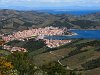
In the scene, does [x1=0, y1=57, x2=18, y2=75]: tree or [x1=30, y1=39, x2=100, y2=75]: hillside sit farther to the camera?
[x1=30, y1=39, x2=100, y2=75]: hillside

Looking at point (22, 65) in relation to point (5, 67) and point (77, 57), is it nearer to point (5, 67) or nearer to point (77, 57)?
point (5, 67)

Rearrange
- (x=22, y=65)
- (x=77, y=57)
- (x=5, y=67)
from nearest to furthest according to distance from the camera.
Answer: (x=5, y=67) → (x=22, y=65) → (x=77, y=57)

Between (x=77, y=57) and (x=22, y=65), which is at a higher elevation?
(x=22, y=65)

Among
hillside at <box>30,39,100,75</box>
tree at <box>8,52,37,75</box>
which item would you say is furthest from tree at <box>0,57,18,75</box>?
hillside at <box>30,39,100,75</box>

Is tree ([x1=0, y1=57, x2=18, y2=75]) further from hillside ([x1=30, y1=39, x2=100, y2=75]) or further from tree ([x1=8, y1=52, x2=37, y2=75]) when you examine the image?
hillside ([x1=30, y1=39, x2=100, y2=75])

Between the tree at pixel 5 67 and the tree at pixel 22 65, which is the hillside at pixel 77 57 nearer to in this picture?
the tree at pixel 22 65

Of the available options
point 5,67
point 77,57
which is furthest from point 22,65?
point 77,57

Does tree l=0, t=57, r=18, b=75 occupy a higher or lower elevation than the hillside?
higher

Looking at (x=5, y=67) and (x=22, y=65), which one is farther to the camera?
(x=22, y=65)

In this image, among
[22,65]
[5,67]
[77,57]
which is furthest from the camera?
[77,57]

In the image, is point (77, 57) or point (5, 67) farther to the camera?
point (77, 57)

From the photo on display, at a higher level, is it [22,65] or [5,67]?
[5,67]

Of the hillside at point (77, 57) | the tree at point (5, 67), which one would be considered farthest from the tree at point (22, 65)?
the hillside at point (77, 57)

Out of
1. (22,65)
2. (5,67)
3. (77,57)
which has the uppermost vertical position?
(5,67)
